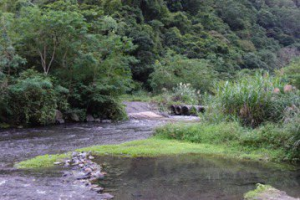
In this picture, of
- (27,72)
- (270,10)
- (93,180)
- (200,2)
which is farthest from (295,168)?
(270,10)

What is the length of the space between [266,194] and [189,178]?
1832 millimetres

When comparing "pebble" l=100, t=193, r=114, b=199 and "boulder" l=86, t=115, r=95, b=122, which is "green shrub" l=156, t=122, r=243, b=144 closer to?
"pebble" l=100, t=193, r=114, b=199

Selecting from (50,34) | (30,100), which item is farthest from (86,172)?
→ (50,34)

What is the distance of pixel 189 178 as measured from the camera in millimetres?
7332

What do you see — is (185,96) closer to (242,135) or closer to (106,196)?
(242,135)

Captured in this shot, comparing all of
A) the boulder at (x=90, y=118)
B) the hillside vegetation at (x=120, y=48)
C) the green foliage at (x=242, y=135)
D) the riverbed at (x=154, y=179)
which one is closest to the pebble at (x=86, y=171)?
the riverbed at (x=154, y=179)

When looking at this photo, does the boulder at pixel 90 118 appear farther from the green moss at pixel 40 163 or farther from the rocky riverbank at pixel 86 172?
the green moss at pixel 40 163

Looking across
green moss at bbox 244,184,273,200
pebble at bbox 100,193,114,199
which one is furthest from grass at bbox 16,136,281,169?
green moss at bbox 244,184,273,200

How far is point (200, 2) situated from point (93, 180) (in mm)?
50371

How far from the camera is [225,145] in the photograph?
421 inches

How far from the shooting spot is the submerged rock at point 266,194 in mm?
5750

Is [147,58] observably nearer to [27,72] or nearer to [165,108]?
[165,108]

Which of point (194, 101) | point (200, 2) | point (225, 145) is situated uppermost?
point (200, 2)

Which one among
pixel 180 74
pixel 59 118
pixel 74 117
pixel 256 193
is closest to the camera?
pixel 256 193
